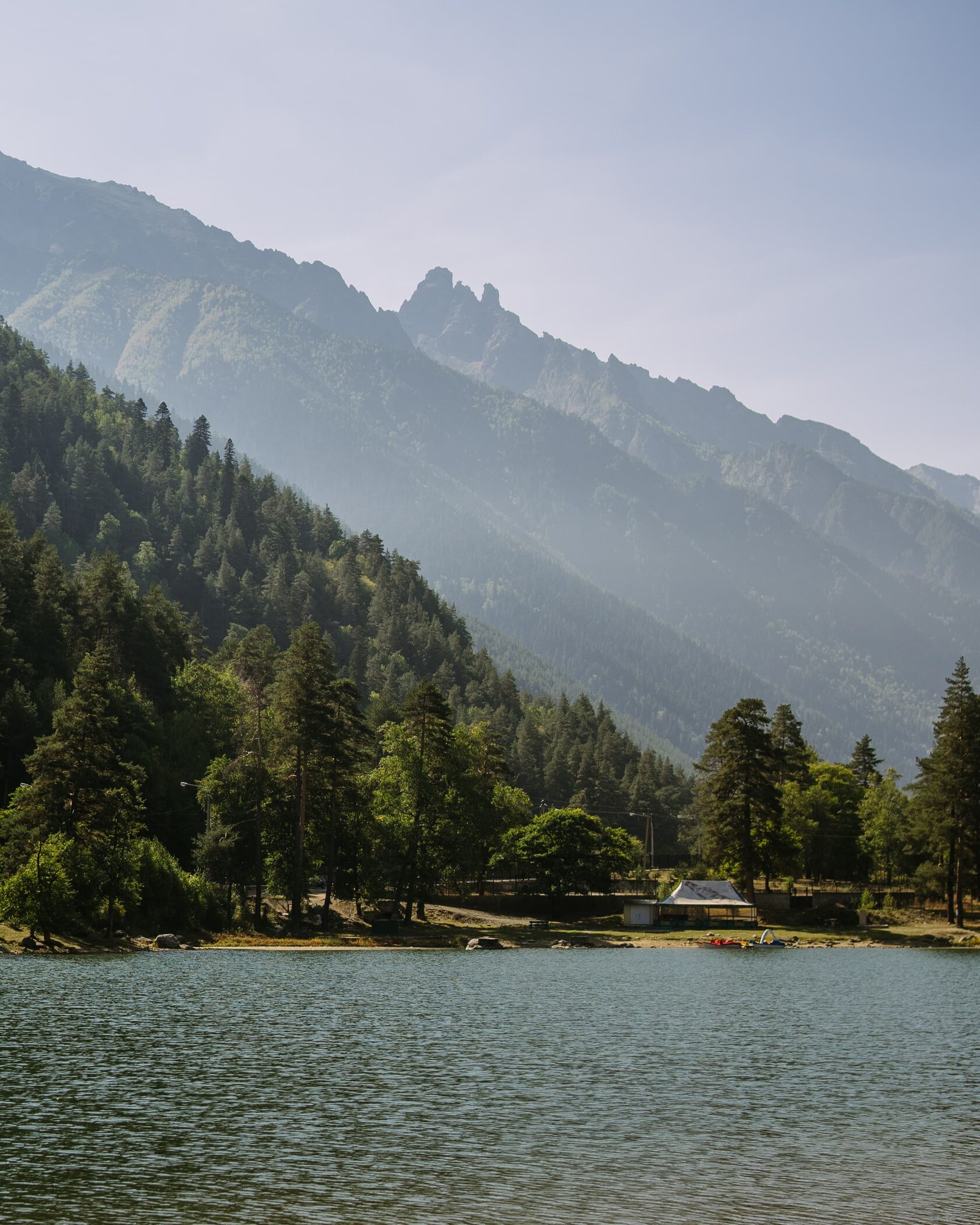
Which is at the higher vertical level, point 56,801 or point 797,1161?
point 56,801

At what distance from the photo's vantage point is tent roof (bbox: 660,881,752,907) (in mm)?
125562

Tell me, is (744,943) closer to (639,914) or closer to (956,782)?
(639,914)

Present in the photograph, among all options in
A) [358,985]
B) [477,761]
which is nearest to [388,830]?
[477,761]

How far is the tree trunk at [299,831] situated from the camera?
323 ft

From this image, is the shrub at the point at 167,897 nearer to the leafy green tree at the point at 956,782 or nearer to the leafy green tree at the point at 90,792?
the leafy green tree at the point at 90,792

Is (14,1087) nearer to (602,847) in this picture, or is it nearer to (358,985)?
(358,985)

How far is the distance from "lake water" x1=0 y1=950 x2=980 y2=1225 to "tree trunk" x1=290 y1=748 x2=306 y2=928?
3429 cm

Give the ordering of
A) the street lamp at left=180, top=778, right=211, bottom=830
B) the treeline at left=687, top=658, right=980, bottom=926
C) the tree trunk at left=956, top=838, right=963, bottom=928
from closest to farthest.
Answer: the street lamp at left=180, top=778, right=211, bottom=830
the treeline at left=687, top=658, right=980, bottom=926
the tree trunk at left=956, top=838, right=963, bottom=928

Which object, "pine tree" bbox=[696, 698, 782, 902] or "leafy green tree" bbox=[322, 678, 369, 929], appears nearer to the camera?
"leafy green tree" bbox=[322, 678, 369, 929]

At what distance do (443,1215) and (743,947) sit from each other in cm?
8838

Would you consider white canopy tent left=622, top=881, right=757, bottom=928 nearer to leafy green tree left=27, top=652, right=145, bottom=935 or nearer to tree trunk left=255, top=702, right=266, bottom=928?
tree trunk left=255, top=702, right=266, bottom=928

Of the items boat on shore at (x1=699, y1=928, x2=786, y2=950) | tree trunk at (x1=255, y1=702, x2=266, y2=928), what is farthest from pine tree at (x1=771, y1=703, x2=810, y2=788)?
tree trunk at (x1=255, y1=702, x2=266, y2=928)

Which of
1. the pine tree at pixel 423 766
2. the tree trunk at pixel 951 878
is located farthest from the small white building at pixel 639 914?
the tree trunk at pixel 951 878

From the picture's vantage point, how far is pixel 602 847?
135125mm
